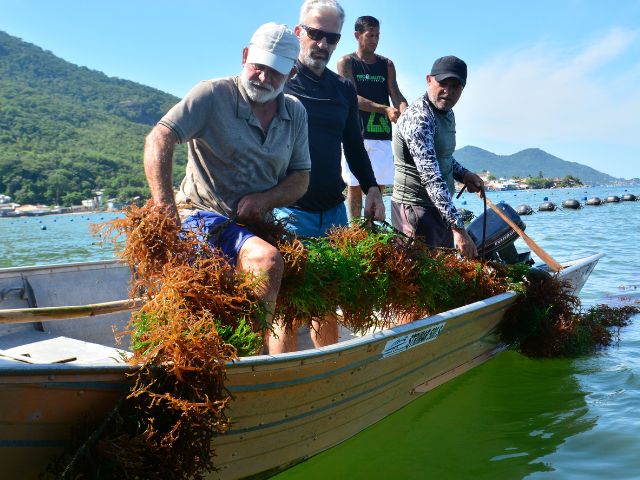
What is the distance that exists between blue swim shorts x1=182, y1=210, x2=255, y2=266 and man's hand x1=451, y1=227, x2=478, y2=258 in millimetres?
2323

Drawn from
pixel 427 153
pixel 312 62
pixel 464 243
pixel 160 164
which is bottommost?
pixel 464 243

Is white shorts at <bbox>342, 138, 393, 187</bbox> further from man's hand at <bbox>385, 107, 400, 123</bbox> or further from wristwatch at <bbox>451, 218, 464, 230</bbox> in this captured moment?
wristwatch at <bbox>451, 218, 464, 230</bbox>

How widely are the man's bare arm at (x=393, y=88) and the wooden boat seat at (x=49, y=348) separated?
432 cm

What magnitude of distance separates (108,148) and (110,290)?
416 ft

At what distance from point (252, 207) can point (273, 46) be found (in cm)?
93

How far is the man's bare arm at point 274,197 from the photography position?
12.4ft

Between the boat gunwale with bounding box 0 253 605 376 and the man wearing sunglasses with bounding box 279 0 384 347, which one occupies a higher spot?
the man wearing sunglasses with bounding box 279 0 384 347

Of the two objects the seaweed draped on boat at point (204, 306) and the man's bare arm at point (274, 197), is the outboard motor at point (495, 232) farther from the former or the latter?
the man's bare arm at point (274, 197)

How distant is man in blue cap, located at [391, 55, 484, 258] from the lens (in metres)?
5.32

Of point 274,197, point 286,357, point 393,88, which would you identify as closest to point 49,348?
point 274,197

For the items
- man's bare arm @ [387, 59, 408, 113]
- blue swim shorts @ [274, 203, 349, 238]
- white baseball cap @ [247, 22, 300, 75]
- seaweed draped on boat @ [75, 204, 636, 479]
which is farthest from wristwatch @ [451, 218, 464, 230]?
man's bare arm @ [387, 59, 408, 113]

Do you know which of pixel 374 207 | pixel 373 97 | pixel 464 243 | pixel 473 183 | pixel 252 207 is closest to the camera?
pixel 252 207

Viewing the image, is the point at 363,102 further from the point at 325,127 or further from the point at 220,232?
the point at 220,232

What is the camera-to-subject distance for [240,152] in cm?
381
